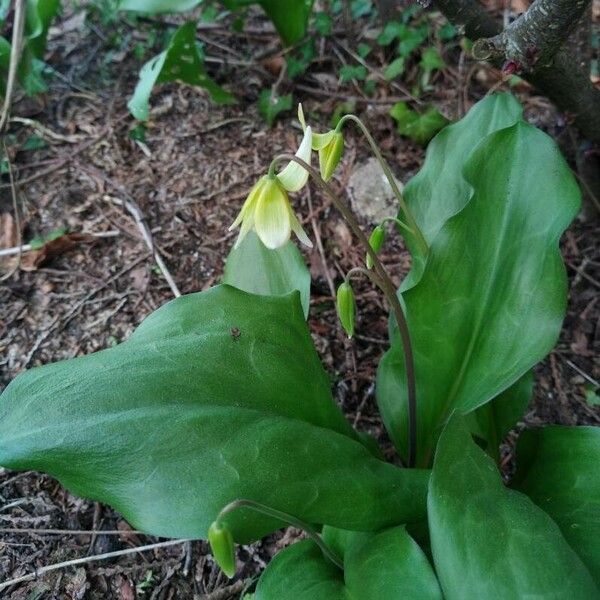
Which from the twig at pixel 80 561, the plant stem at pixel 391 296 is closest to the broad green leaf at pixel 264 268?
the plant stem at pixel 391 296

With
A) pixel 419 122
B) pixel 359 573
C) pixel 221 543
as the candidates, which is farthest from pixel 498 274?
pixel 419 122

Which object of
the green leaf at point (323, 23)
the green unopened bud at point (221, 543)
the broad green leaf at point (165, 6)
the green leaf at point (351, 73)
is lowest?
the green unopened bud at point (221, 543)

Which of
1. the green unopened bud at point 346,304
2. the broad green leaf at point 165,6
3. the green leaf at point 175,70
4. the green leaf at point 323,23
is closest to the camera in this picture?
the green unopened bud at point 346,304

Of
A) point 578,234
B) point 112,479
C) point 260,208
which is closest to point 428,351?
point 260,208

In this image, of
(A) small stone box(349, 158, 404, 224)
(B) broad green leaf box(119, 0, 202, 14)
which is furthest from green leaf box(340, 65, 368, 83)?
(B) broad green leaf box(119, 0, 202, 14)

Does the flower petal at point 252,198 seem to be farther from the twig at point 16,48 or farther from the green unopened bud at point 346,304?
the twig at point 16,48

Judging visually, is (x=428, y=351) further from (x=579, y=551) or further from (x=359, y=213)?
(x=359, y=213)
